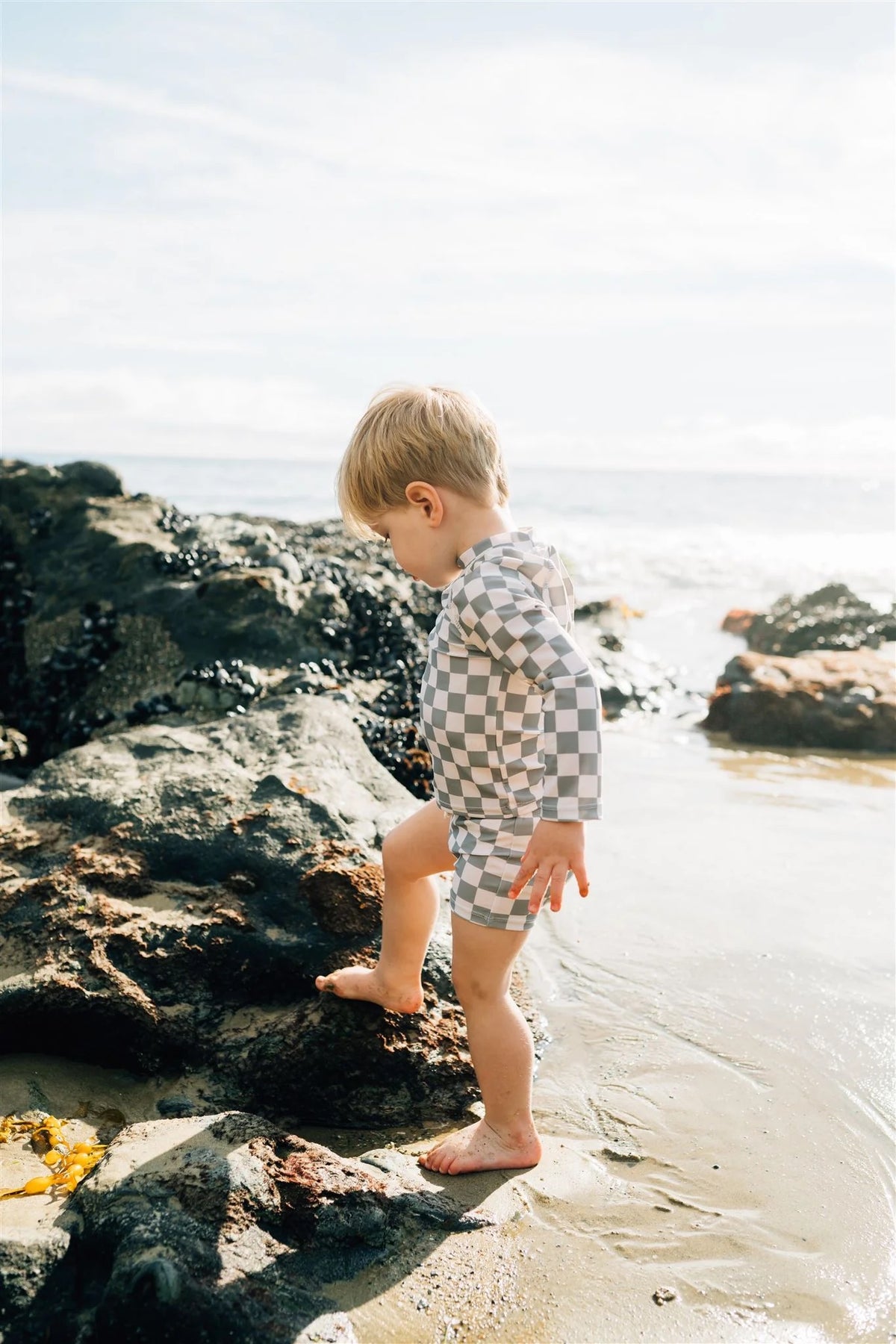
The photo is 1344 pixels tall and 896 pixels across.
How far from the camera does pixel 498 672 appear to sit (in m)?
2.67

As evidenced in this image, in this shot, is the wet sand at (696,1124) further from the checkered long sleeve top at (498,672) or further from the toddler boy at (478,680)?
the checkered long sleeve top at (498,672)

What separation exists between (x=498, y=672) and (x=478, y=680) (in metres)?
0.05

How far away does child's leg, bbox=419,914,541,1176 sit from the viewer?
2625 millimetres

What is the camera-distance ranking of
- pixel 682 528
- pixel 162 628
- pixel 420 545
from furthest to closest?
pixel 682 528, pixel 162 628, pixel 420 545

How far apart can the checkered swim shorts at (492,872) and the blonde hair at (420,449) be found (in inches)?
32.8

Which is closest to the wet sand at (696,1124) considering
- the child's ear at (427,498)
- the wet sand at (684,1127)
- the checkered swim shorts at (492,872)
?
the wet sand at (684,1127)

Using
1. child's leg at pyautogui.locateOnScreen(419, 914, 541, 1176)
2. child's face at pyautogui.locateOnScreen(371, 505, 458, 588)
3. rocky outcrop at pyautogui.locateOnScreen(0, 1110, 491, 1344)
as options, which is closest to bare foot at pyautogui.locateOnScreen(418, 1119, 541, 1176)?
child's leg at pyautogui.locateOnScreen(419, 914, 541, 1176)

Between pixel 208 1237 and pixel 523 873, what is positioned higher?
pixel 523 873

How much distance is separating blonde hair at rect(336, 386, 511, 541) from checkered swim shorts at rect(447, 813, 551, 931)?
0.83 meters

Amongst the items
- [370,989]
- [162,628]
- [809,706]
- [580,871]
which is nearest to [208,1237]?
[370,989]

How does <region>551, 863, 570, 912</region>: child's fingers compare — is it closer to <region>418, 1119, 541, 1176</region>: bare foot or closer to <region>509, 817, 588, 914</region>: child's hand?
<region>509, 817, 588, 914</region>: child's hand

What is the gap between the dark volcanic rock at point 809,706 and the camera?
7.90 metres

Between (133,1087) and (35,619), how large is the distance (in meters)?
4.19

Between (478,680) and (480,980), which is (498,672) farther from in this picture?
(480,980)
